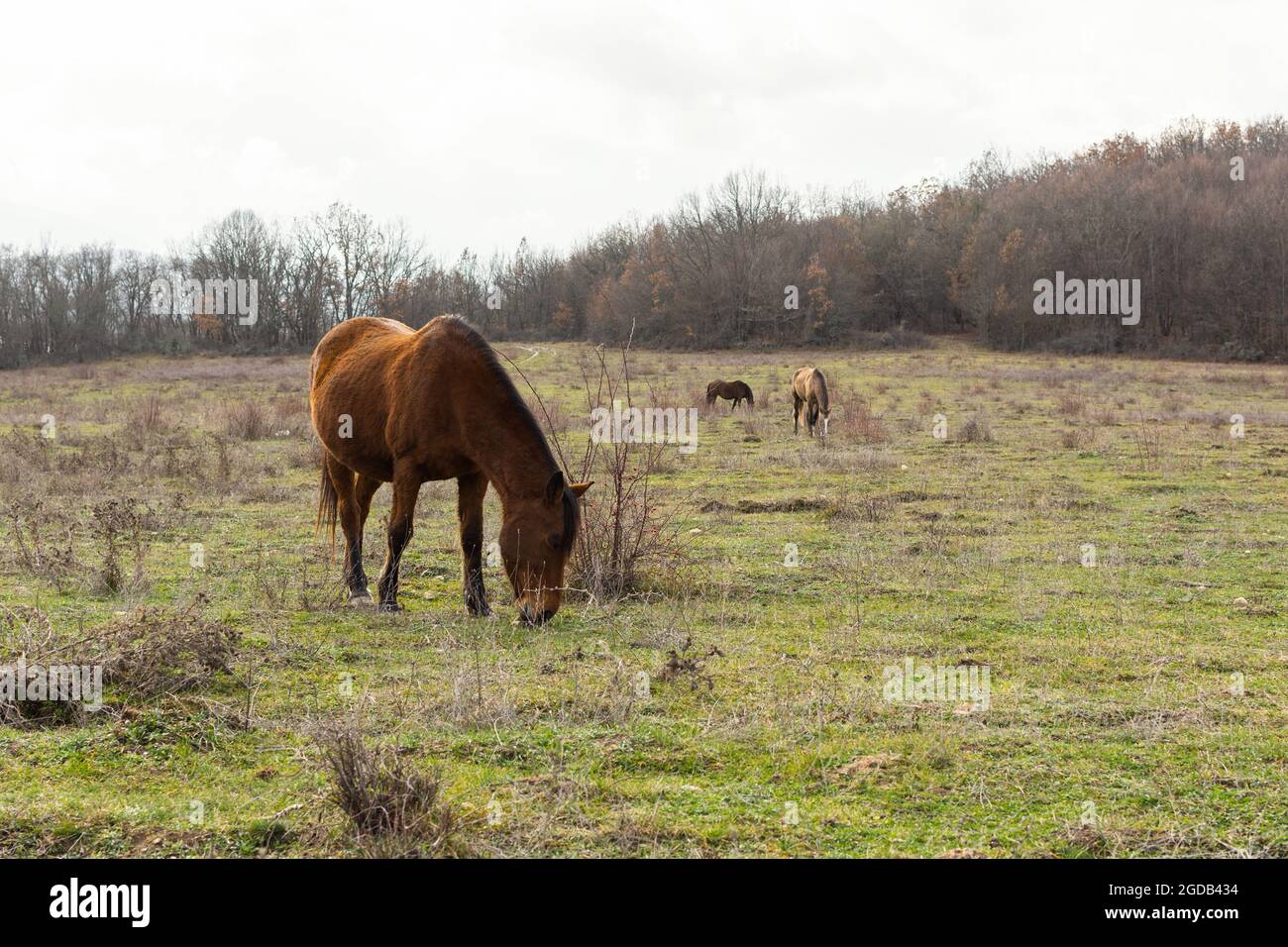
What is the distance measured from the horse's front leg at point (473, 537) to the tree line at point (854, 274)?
5166 cm

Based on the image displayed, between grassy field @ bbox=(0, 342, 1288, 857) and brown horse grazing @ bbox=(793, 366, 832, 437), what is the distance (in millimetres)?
5212

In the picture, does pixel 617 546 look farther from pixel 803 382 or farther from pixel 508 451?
pixel 803 382

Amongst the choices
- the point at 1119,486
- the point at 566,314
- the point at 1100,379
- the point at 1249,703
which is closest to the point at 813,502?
the point at 1119,486

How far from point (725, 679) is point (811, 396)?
1489 cm

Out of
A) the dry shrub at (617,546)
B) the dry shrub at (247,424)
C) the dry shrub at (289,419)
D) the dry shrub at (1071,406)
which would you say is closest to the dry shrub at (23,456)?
the dry shrub at (247,424)

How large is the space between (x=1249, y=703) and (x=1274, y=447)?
47.1 ft

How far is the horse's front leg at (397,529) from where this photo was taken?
7.53 metres

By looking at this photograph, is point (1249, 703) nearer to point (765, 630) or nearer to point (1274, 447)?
point (765, 630)

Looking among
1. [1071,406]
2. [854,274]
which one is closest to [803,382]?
[1071,406]

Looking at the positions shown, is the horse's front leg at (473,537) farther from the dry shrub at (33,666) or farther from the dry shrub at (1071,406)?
the dry shrub at (1071,406)

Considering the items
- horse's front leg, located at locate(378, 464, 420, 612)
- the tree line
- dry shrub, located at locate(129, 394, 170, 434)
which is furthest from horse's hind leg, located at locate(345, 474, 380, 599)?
the tree line

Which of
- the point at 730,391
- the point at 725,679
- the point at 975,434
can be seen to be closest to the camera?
the point at 725,679

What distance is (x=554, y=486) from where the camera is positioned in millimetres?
6855
